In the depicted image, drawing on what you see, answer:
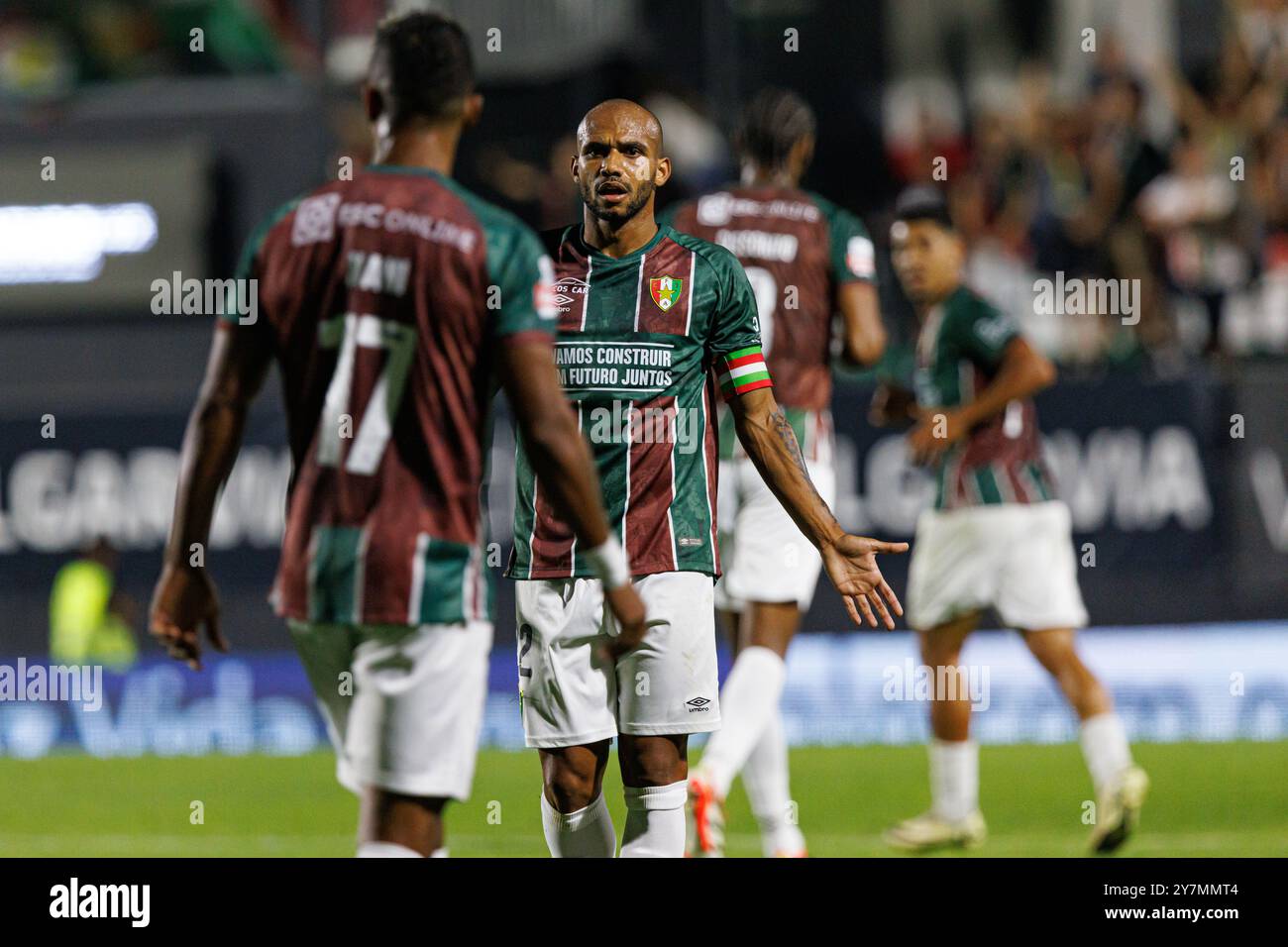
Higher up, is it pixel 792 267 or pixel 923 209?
pixel 923 209

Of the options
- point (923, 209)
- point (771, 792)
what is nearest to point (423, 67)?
point (771, 792)

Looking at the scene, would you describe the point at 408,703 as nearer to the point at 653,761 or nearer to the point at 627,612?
the point at 627,612

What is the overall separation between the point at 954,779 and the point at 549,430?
393 centimetres

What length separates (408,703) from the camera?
377cm

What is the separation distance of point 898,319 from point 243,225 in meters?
4.25

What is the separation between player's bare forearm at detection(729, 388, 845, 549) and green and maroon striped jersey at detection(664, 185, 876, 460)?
200 centimetres

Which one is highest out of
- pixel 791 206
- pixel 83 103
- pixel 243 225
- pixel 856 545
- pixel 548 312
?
pixel 83 103

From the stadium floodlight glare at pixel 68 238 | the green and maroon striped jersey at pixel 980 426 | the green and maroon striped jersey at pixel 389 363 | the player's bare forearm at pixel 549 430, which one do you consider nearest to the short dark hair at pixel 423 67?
the green and maroon striped jersey at pixel 389 363

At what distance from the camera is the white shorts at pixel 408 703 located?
3760 millimetres

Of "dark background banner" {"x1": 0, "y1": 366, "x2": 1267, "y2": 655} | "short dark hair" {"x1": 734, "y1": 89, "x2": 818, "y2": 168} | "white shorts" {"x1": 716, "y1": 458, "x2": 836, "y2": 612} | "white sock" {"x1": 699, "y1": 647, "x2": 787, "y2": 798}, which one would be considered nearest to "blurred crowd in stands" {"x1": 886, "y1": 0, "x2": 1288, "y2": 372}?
"dark background banner" {"x1": 0, "y1": 366, "x2": 1267, "y2": 655}

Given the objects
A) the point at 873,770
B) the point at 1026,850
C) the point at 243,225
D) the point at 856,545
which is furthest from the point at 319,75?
the point at 856,545

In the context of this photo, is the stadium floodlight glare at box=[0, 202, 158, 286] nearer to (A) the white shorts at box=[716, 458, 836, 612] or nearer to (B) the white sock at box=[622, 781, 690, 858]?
(A) the white shorts at box=[716, 458, 836, 612]

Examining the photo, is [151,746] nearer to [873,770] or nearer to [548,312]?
[873,770]

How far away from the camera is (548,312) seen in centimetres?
383
